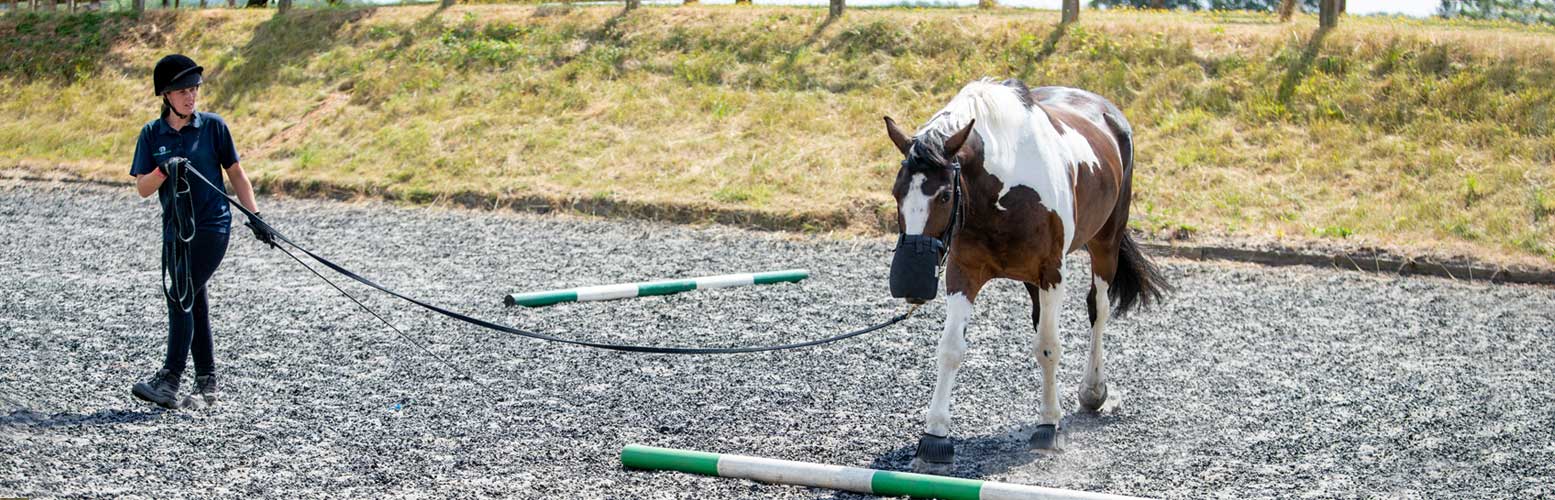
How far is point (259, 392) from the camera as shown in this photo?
6324 mm

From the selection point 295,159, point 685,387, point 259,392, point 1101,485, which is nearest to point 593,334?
point 685,387

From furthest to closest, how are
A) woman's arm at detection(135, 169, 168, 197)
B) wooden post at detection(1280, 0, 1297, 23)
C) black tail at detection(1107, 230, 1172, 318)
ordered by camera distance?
1. wooden post at detection(1280, 0, 1297, 23)
2. black tail at detection(1107, 230, 1172, 318)
3. woman's arm at detection(135, 169, 168, 197)

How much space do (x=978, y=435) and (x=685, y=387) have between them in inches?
58.6

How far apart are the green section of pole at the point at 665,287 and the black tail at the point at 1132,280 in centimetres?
280

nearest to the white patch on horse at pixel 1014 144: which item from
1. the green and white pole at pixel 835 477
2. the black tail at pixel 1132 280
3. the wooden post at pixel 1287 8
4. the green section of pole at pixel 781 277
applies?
the green and white pole at pixel 835 477

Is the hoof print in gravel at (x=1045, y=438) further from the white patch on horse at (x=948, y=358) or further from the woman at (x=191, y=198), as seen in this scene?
the woman at (x=191, y=198)

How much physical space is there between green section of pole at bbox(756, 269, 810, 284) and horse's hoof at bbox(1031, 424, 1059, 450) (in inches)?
142

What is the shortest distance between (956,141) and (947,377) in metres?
1.00

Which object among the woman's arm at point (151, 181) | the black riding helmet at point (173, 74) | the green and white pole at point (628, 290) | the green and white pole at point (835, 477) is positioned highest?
the black riding helmet at point (173, 74)

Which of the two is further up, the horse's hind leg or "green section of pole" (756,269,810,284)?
the horse's hind leg

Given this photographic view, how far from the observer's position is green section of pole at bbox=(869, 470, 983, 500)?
4680 mm

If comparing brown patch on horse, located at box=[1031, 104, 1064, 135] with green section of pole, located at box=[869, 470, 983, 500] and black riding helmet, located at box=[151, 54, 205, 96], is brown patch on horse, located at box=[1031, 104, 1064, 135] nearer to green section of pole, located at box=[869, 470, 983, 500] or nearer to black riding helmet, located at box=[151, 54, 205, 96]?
green section of pole, located at box=[869, 470, 983, 500]

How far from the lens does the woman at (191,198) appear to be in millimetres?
5789

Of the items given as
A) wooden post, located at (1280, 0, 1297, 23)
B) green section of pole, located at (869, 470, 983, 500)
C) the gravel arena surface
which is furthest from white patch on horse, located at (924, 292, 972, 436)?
wooden post, located at (1280, 0, 1297, 23)
